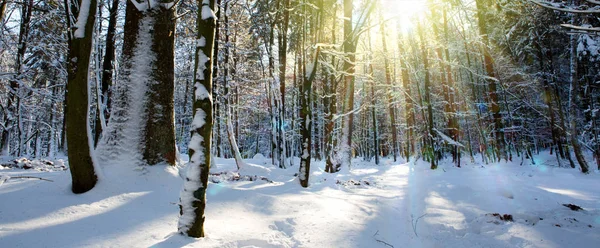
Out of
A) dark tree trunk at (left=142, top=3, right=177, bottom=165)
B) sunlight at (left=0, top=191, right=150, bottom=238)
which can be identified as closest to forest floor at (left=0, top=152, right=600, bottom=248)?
sunlight at (left=0, top=191, right=150, bottom=238)

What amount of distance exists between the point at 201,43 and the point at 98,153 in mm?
3057

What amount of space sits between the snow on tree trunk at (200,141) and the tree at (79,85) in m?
1.56

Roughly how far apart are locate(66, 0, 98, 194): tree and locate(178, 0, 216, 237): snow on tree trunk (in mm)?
1564

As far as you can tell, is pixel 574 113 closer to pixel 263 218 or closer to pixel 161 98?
pixel 263 218

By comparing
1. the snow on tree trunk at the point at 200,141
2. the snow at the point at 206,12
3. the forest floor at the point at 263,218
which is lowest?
the forest floor at the point at 263,218

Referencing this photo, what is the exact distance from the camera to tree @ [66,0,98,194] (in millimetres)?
3592

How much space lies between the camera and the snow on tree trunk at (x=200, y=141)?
304cm

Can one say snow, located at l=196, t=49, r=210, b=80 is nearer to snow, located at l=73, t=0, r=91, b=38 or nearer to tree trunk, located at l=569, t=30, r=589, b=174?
snow, located at l=73, t=0, r=91, b=38

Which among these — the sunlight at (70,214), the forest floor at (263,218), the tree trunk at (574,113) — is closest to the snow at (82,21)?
the forest floor at (263,218)

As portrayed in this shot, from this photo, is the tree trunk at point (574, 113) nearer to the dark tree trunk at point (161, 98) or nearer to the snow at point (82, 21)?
the dark tree trunk at point (161, 98)

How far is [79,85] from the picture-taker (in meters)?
3.63

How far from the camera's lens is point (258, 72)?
2147 centimetres

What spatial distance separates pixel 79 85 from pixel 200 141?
1.87 metres

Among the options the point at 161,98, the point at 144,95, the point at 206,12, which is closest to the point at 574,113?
the point at 206,12
